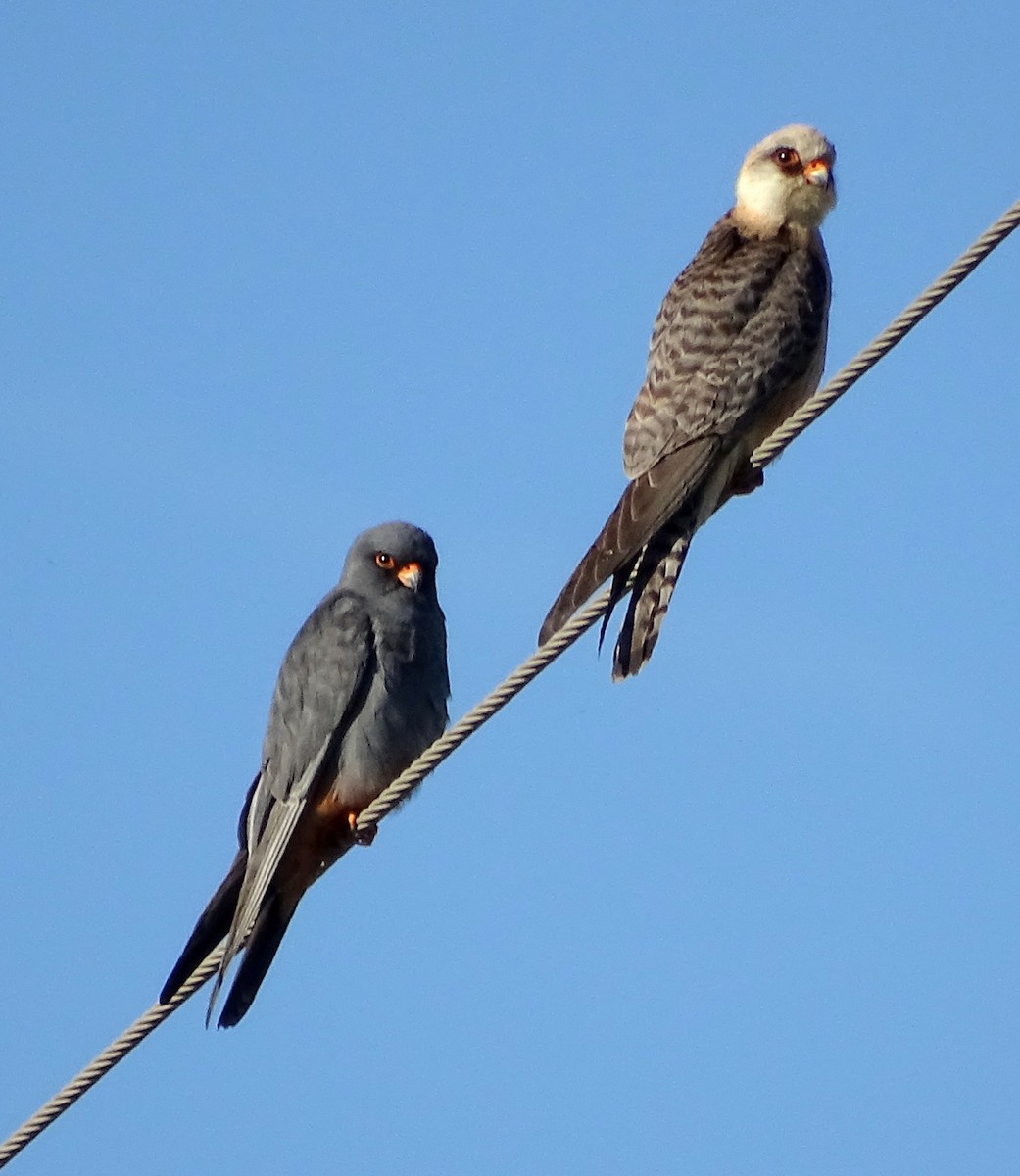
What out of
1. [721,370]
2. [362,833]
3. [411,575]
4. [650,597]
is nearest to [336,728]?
[362,833]

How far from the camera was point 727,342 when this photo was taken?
686 cm

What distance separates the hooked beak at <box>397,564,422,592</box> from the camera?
6895mm

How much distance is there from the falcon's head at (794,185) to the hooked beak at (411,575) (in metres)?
1.79

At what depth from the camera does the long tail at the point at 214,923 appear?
5754mm

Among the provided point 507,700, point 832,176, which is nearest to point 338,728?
point 507,700

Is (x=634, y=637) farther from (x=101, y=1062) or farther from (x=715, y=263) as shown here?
(x=101, y=1062)

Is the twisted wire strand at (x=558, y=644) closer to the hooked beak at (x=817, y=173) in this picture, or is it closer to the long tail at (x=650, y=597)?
the long tail at (x=650, y=597)

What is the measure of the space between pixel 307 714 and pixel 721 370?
180 centimetres

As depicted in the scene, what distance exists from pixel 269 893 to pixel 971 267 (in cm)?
301

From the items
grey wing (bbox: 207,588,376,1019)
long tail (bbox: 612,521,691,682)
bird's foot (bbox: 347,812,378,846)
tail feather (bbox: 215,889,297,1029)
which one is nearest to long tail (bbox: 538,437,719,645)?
long tail (bbox: 612,521,691,682)

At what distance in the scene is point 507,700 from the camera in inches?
195

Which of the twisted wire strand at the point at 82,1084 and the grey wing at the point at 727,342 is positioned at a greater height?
the grey wing at the point at 727,342

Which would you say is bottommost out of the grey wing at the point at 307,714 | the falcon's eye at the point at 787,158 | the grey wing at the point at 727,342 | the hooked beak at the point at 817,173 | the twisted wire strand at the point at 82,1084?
the twisted wire strand at the point at 82,1084

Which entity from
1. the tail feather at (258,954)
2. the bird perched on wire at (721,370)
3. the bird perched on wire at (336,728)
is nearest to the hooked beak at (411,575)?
the bird perched on wire at (336,728)
